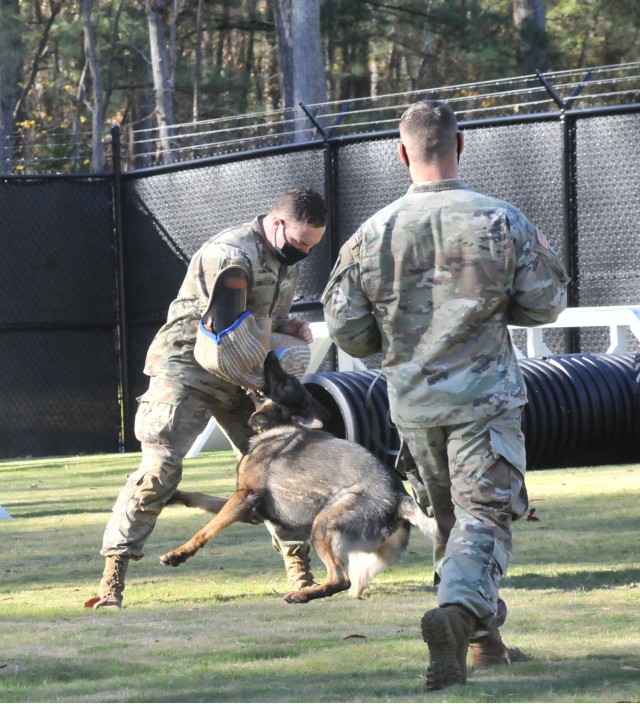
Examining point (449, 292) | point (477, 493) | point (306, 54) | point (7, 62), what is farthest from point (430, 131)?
point (7, 62)

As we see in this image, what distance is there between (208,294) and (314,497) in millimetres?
1081

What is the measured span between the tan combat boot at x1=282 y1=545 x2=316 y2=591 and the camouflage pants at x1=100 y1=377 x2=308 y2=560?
2.29ft

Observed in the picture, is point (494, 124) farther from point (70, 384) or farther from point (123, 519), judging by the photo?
point (123, 519)

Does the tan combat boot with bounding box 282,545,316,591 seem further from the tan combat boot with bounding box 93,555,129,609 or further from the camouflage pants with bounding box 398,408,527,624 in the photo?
the camouflage pants with bounding box 398,408,527,624

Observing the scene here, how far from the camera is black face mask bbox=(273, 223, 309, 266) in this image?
19.2 feet

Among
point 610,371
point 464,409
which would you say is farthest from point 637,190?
point 464,409

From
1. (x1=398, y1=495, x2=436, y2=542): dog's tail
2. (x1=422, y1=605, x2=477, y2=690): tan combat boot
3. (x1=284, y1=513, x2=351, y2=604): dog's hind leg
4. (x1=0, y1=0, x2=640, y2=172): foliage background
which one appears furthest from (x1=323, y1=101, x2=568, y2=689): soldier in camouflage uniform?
(x1=0, y1=0, x2=640, y2=172): foliage background

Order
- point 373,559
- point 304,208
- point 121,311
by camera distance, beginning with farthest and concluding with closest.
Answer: point 121,311 < point 373,559 < point 304,208

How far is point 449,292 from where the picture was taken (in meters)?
4.26

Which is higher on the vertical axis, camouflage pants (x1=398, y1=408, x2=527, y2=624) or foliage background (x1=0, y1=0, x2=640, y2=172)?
foliage background (x1=0, y1=0, x2=640, y2=172)

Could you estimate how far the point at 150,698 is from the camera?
400cm

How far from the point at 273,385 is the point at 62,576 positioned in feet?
5.69

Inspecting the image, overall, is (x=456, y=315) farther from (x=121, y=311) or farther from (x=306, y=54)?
(x=306, y=54)

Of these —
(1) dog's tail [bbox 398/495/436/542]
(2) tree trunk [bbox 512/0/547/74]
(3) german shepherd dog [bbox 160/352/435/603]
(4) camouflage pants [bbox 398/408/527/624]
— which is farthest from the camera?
(2) tree trunk [bbox 512/0/547/74]
